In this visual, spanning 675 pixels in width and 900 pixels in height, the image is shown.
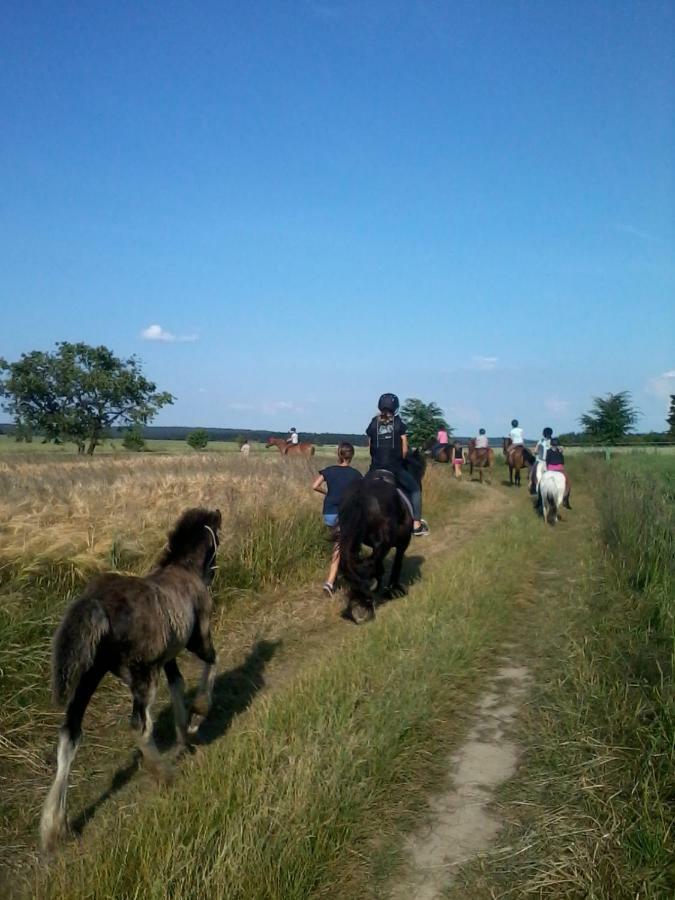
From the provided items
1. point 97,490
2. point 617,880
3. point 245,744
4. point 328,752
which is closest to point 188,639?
point 245,744

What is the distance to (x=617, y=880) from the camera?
2727mm

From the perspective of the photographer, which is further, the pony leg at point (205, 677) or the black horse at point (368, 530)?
the black horse at point (368, 530)

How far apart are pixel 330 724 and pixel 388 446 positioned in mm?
5028

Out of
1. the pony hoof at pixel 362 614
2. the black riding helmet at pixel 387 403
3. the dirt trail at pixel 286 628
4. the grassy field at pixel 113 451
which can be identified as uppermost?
the black riding helmet at pixel 387 403

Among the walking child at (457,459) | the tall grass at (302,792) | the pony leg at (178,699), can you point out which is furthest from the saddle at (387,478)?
the walking child at (457,459)

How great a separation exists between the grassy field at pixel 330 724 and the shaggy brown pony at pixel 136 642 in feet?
0.90

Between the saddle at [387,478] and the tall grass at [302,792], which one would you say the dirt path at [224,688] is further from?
the saddle at [387,478]

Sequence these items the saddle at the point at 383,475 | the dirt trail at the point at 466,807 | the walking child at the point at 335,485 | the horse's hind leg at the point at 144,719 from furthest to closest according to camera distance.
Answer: the walking child at the point at 335,485 → the saddle at the point at 383,475 → the horse's hind leg at the point at 144,719 → the dirt trail at the point at 466,807

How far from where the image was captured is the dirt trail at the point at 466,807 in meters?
3.11

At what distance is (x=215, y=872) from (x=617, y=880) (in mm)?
1598

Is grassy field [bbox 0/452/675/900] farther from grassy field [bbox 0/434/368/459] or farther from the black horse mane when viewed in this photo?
grassy field [bbox 0/434/368/459]

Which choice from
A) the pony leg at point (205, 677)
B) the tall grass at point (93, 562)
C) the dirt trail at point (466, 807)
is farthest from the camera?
the pony leg at point (205, 677)

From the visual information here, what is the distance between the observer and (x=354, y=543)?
7.38 m

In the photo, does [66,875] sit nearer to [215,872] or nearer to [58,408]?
[215,872]
